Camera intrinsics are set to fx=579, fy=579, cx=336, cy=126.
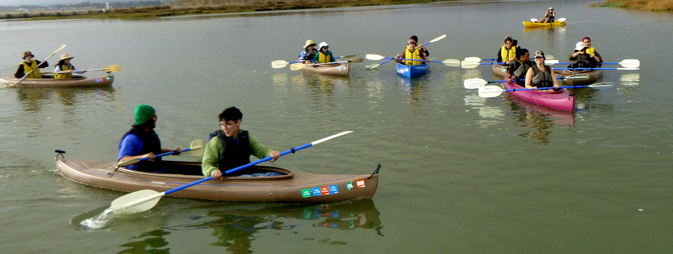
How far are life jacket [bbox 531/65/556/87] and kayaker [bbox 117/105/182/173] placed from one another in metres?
8.19

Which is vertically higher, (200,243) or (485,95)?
(485,95)

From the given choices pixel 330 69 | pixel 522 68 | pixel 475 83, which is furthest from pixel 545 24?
pixel 522 68

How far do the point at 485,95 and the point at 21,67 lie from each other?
14.0 m

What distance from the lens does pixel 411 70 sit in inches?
656

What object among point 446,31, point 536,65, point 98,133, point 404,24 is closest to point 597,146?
point 536,65

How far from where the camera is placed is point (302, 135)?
11.0m

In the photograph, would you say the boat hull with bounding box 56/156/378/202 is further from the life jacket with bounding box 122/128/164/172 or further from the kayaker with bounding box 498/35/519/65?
the kayaker with bounding box 498/35/519/65

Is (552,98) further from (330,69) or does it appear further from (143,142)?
(143,142)

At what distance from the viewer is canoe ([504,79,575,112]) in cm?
1138

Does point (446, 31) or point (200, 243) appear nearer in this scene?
point (200, 243)

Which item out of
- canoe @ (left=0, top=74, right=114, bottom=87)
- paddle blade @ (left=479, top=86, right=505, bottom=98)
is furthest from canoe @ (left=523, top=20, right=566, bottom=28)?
canoe @ (left=0, top=74, right=114, bottom=87)

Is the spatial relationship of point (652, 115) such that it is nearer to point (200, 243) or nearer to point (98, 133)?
point (200, 243)

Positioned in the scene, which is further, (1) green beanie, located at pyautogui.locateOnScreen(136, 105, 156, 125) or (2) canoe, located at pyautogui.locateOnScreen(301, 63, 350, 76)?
(2) canoe, located at pyautogui.locateOnScreen(301, 63, 350, 76)

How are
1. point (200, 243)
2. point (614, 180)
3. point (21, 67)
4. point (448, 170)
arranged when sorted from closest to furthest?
1. point (200, 243)
2. point (614, 180)
3. point (448, 170)
4. point (21, 67)
